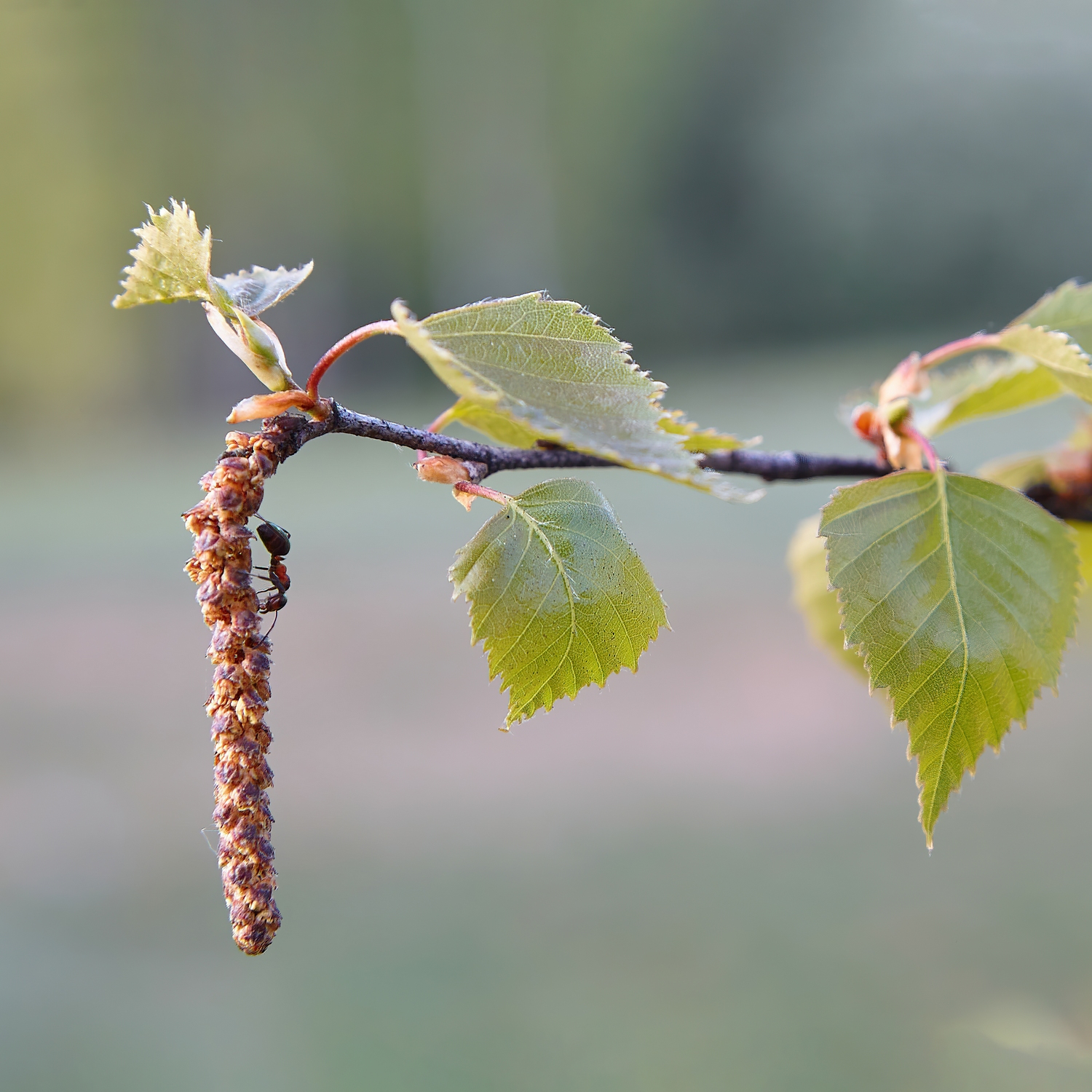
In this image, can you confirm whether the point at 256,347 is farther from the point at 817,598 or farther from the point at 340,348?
the point at 817,598

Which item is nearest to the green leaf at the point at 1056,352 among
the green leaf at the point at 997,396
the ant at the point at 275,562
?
the green leaf at the point at 997,396

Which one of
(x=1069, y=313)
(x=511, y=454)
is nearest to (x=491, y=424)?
(x=511, y=454)

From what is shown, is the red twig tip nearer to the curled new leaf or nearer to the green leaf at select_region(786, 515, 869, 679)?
the curled new leaf

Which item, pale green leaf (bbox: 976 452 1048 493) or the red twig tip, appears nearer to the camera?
the red twig tip

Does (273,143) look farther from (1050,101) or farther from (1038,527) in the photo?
(1038,527)

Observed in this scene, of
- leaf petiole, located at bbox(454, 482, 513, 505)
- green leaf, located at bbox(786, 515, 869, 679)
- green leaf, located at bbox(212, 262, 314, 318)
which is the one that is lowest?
green leaf, located at bbox(786, 515, 869, 679)

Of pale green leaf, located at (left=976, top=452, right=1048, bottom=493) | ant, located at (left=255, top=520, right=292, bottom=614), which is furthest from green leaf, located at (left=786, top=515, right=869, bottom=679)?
ant, located at (left=255, top=520, right=292, bottom=614)
